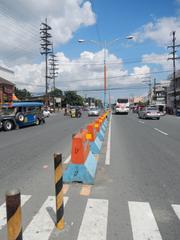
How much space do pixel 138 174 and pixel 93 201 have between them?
218 centimetres

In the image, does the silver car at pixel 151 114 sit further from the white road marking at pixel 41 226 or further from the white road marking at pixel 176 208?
the white road marking at pixel 41 226

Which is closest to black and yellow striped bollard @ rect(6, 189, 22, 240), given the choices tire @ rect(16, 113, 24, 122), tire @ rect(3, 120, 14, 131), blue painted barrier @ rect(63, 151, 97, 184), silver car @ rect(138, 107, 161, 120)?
blue painted barrier @ rect(63, 151, 97, 184)

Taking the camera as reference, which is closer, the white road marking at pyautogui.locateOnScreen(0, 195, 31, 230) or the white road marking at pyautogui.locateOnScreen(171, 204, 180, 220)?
the white road marking at pyautogui.locateOnScreen(0, 195, 31, 230)

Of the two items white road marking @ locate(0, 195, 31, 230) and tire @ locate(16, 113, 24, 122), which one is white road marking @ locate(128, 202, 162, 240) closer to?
white road marking @ locate(0, 195, 31, 230)

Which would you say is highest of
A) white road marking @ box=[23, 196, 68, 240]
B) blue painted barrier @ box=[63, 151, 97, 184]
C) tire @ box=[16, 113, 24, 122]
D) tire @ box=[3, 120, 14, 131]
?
tire @ box=[16, 113, 24, 122]

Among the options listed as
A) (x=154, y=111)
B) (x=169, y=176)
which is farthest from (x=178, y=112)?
(x=169, y=176)

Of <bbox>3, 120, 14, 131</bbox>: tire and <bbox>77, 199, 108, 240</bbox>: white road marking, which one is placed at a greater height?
<bbox>3, 120, 14, 131</bbox>: tire

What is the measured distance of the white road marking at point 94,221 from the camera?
11.2 feet

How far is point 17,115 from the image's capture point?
2038 centimetres

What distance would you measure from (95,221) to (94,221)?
0.02 meters

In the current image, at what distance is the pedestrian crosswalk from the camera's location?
3414mm

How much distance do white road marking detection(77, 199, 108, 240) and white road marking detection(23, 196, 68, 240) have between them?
488 mm

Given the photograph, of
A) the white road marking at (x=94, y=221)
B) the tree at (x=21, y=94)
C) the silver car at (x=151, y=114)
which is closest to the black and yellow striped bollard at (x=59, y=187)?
the white road marking at (x=94, y=221)

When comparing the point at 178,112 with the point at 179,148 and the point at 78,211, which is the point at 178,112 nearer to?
the point at 179,148
